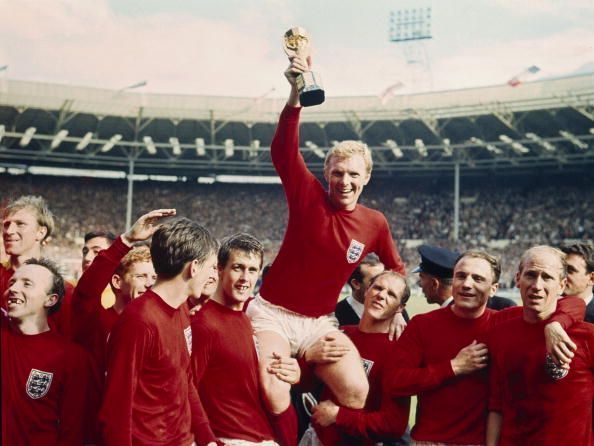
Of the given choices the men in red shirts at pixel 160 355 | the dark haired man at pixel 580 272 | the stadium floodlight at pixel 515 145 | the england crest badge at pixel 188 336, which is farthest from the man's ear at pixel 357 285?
the stadium floodlight at pixel 515 145

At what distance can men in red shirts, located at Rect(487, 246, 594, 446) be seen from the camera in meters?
3.17

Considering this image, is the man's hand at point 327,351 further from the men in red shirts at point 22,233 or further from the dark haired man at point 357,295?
the dark haired man at point 357,295

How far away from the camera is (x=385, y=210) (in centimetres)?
3478

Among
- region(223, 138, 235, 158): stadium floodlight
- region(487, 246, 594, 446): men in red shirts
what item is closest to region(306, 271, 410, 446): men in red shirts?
region(487, 246, 594, 446): men in red shirts

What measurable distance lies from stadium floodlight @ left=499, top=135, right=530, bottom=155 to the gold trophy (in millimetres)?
26998

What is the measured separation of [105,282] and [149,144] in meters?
28.9

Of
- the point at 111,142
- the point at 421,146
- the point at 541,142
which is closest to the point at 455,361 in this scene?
the point at 541,142

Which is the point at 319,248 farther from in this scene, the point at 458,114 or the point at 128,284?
the point at 458,114

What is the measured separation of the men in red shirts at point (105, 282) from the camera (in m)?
3.15

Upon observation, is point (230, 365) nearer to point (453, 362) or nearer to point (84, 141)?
point (453, 362)

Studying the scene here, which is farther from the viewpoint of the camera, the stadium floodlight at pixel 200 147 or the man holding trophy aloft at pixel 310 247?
the stadium floodlight at pixel 200 147

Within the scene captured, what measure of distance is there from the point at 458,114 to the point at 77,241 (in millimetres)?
19939

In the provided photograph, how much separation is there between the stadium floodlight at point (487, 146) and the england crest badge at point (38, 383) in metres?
28.2

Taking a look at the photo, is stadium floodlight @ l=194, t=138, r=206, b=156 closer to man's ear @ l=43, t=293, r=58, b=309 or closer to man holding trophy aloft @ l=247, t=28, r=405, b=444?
man holding trophy aloft @ l=247, t=28, r=405, b=444
